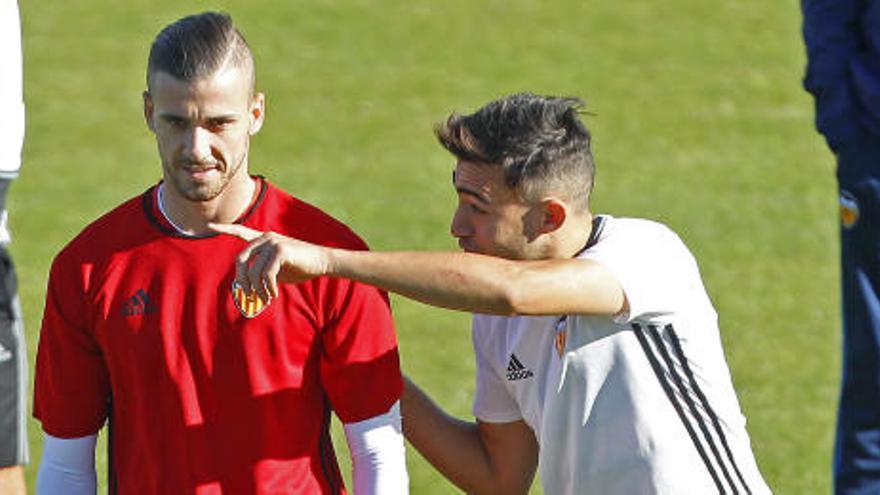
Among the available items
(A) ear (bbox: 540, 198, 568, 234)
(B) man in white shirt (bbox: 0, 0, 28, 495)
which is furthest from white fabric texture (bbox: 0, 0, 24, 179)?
(A) ear (bbox: 540, 198, 568, 234)

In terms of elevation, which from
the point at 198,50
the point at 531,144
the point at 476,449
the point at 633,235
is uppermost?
the point at 198,50

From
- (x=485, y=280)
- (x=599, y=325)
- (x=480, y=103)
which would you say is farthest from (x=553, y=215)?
(x=480, y=103)

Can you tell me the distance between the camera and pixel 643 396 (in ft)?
19.5

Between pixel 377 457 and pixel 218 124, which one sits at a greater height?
pixel 218 124

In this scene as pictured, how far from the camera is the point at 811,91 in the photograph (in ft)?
21.4

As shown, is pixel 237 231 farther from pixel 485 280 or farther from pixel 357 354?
pixel 485 280

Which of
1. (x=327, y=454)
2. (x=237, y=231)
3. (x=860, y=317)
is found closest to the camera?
(x=237, y=231)

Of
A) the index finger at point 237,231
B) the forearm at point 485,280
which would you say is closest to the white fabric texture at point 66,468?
the index finger at point 237,231

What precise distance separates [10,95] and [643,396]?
219cm

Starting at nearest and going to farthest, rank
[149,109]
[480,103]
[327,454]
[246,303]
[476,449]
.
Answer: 1. [246,303]
2. [149,109]
3. [327,454]
4. [476,449]
5. [480,103]

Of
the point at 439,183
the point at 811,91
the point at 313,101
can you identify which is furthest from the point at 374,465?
the point at 313,101

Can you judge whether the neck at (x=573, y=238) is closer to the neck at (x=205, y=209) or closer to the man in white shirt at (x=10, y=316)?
the neck at (x=205, y=209)

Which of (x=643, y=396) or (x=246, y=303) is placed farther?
(x=643, y=396)

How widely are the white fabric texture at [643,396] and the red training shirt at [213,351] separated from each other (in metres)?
0.54
